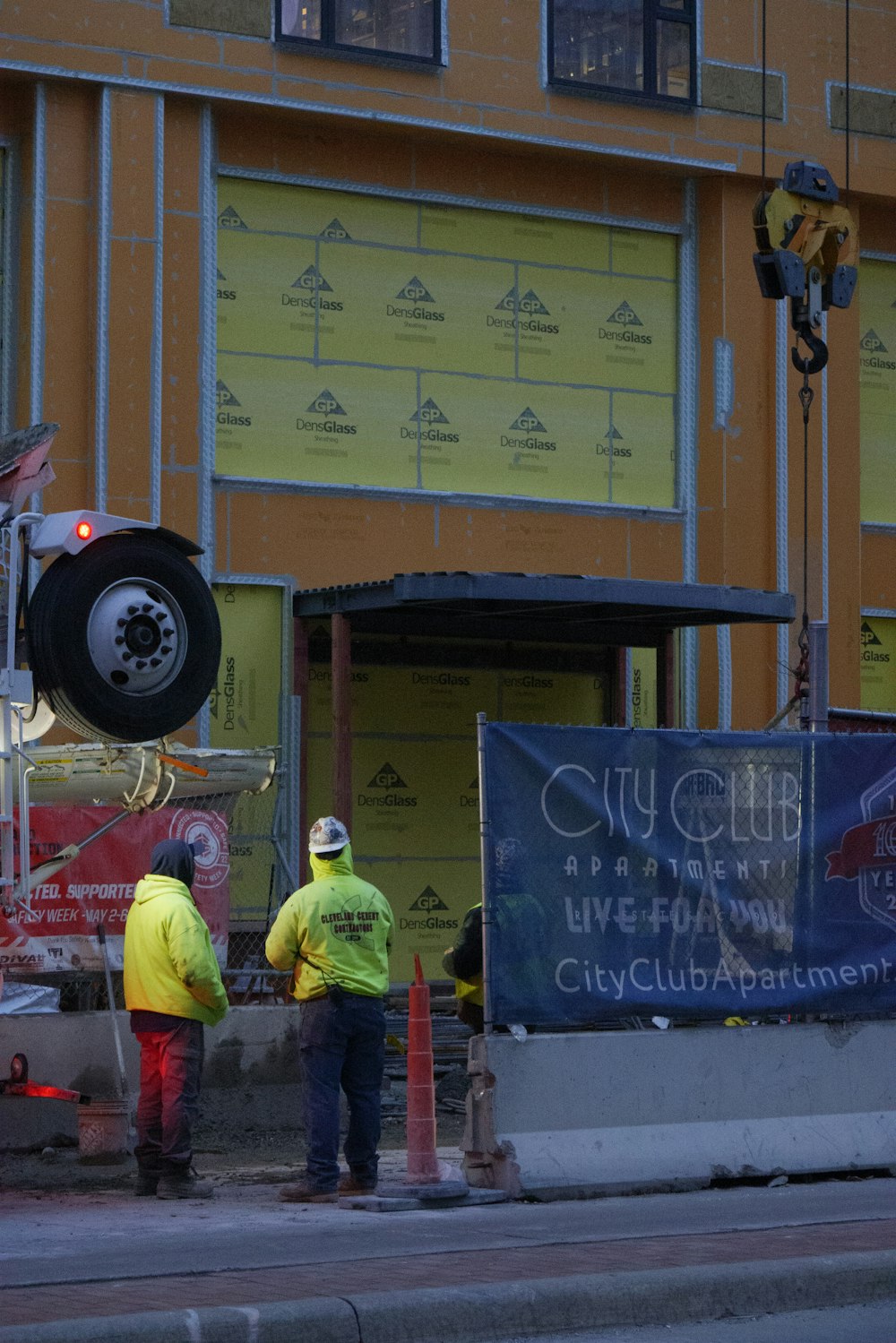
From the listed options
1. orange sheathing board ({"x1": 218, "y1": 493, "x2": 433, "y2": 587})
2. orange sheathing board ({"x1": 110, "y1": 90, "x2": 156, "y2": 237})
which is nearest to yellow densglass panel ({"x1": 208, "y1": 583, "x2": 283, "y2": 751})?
orange sheathing board ({"x1": 218, "y1": 493, "x2": 433, "y2": 587})

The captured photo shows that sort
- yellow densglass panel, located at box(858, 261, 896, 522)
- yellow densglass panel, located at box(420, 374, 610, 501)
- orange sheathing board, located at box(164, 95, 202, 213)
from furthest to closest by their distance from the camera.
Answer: yellow densglass panel, located at box(858, 261, 896, 522) < yellow densglass panel, located at box(420, 374, 610, 501) < orange sheathing board, located at box(164, 95, 202, 213)

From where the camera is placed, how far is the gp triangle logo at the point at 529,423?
20.8 meters

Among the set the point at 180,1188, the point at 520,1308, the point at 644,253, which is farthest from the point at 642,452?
the point at 520,1308

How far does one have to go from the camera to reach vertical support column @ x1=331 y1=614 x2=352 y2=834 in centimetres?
1817

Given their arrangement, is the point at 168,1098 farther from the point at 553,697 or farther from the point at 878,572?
the point at 878,572

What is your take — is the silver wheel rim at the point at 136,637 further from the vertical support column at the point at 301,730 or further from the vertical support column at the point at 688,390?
the vertical support column at the point at 688,390

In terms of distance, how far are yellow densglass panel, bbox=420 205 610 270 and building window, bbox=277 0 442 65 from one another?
154 cm

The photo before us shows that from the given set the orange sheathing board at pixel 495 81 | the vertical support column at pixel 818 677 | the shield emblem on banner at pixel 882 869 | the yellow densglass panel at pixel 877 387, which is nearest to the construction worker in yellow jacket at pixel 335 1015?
the shield emblem on banner at pixel 882 869

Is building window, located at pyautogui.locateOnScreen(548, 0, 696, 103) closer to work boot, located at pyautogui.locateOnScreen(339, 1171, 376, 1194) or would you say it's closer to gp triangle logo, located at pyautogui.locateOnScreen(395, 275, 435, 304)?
gp triangle logo, located at pyautogui.locateOnScreen(395, 275, 435, 304)

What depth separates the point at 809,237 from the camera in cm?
1652

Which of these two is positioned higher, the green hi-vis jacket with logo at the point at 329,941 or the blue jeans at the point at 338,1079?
the green hi-vis jacket with logo at the point at 329,941

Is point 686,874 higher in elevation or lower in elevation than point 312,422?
lower

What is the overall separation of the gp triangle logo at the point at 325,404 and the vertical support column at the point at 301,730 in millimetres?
2041

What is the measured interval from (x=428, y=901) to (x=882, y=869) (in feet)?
30.5
